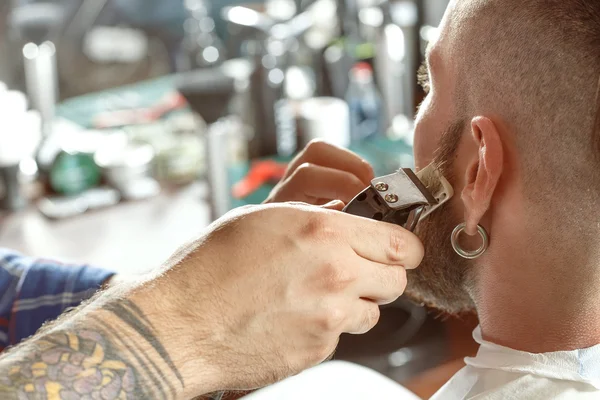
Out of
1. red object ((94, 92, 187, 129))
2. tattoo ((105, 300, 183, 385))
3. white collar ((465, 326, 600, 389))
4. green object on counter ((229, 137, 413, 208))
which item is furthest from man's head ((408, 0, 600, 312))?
red object ((94, 92, 187, 129))

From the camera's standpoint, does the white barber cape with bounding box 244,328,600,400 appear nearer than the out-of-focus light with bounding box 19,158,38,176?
Yes

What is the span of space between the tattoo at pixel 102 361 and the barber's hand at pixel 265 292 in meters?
0.02

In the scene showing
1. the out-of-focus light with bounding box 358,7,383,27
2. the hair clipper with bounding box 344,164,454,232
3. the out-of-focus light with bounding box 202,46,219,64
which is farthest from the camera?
the out-of-focus light with bounding box 358,7,383,27

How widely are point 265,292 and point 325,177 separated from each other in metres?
0.49

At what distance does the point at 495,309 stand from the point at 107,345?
0.61 m

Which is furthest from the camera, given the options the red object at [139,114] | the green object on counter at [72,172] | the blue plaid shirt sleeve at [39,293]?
the red object at [139,114]

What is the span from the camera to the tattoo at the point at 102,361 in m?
Result: 0.91

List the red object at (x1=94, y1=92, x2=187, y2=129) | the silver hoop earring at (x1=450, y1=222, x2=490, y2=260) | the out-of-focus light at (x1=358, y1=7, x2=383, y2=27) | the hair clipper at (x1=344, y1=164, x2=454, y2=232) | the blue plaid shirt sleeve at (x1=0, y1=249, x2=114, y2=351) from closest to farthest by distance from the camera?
the hair clipper at (x1=344, y1=164, x2=454, y2=232) → the silver hoop earring at (x1=450, y1=222, x2=490, y2=260) → the blue plaid shirt sleeve at (x1=0, y1=249, x2=114, y2=351) → the out-of-focus light at (x1=358, y1=7, x2=383, y2=27) → the red object at (x1=94, y1=92, x2=187, y2=129)

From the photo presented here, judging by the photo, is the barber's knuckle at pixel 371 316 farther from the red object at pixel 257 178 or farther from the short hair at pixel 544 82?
the red object at pixel 257 178

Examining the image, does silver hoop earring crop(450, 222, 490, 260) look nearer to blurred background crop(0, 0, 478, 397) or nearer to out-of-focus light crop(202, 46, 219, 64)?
blurred background crop(0, 0, 478, 397)

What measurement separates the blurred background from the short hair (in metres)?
1.14

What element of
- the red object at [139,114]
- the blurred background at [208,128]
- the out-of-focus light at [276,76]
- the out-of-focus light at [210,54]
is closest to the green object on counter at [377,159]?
the blurred background at [208,128]

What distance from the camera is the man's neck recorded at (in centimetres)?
109

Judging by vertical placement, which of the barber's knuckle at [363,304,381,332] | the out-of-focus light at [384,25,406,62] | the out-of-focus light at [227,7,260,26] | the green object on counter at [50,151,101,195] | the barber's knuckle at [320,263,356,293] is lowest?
the green object on counter at [50,151,101,195]
